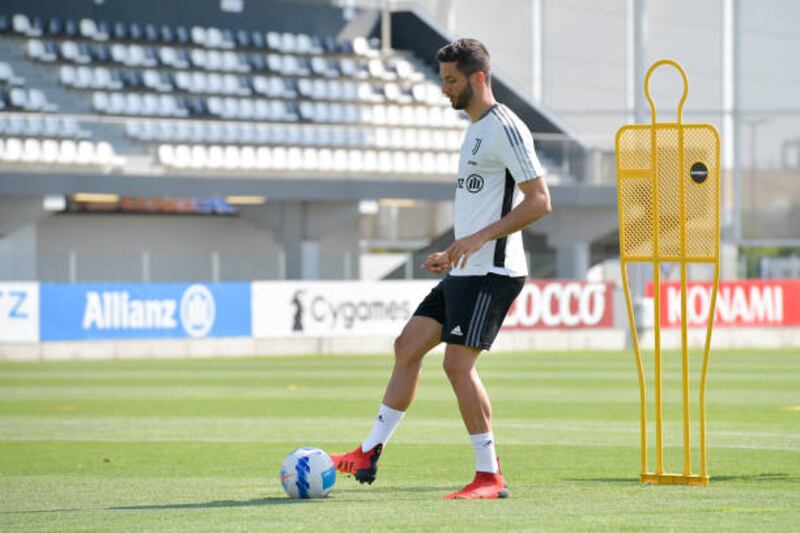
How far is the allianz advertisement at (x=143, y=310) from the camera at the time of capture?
29.5 m

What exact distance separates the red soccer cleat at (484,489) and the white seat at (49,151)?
91.2 feet

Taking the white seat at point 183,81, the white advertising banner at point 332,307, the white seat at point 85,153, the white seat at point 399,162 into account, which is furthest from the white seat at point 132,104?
the white advertising banner at point 332,307

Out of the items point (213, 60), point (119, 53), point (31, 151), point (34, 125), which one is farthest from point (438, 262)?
point (213, 60)

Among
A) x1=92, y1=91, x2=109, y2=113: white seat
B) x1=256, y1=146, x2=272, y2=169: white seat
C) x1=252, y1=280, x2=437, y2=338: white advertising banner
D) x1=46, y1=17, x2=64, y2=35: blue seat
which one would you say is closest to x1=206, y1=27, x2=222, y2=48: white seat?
x1=46, y1=17, x2=64, y2=35: blue seat

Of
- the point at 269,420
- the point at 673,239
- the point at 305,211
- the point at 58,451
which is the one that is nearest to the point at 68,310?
the point at 305,211

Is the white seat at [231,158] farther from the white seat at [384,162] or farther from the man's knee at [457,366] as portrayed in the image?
the man's knee at [457,366]

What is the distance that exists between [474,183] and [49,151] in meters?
27.8

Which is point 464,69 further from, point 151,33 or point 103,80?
point 151,33

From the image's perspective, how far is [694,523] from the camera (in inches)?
280

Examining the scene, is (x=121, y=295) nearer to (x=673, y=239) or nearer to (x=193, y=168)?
(x=193, y=168)

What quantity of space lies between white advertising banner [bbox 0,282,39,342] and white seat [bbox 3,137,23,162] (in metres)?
5.83

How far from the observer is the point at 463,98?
848 cm

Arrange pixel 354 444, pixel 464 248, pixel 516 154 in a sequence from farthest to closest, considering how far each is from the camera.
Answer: pixel 354 444
pixel 516 154
pixel 464 248

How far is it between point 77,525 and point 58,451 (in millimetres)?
4907
